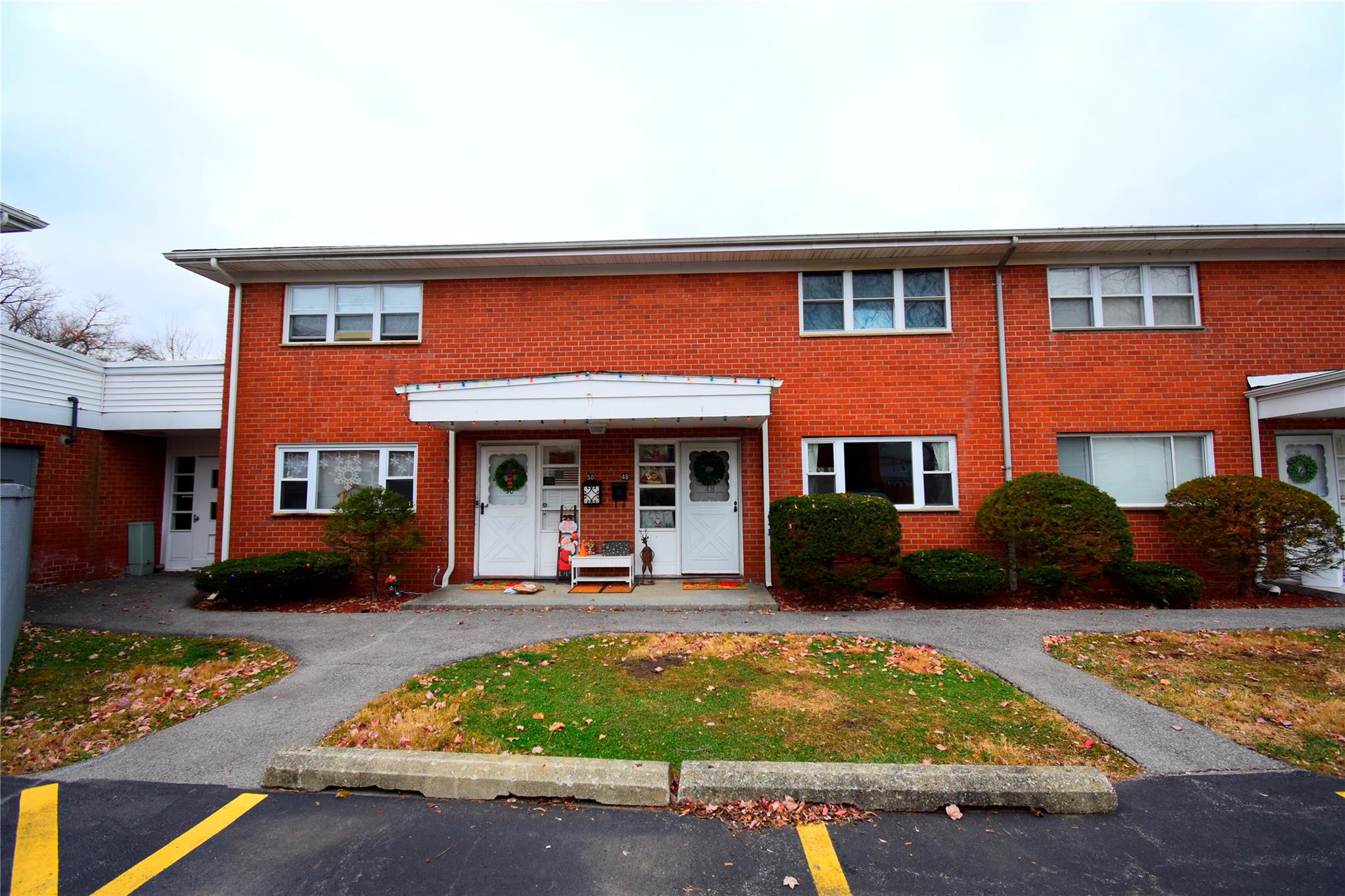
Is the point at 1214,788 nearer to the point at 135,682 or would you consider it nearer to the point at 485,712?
the point at 485,712

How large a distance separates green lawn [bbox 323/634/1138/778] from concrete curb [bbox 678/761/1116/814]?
32cm

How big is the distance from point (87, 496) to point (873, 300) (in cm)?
1446

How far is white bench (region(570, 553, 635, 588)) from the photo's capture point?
379 inches

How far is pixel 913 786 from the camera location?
342 cm

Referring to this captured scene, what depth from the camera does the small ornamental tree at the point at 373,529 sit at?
902 cm

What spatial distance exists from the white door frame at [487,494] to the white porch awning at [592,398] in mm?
1497

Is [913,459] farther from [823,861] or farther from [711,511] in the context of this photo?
[823,861]

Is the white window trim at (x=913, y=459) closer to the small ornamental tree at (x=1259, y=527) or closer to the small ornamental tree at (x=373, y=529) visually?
the small ornamental tree at (x=1259, y=527)

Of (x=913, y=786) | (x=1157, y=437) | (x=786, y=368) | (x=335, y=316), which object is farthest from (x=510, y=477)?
(x=1157, y=437)

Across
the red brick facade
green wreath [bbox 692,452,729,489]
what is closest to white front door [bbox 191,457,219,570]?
the red brick facade

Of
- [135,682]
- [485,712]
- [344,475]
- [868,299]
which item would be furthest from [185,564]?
[868,299]

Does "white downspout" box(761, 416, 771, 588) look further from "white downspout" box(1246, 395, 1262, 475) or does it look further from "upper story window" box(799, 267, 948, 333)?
"white downspout" box(1246, 395, 1262, 475)

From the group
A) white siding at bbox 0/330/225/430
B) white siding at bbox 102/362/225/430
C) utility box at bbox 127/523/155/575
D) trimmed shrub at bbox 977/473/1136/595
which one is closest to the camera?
trimmed shrub at bbox 977/473/1136/595

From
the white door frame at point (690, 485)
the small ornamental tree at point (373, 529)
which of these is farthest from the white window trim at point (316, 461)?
the white door frame at point (690, 485)
